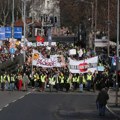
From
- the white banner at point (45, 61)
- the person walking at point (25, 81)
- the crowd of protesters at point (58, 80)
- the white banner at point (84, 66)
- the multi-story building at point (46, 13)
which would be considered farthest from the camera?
the multi-story building at point (46, 13)

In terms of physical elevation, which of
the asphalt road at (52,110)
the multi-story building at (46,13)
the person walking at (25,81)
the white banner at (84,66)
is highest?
the multi-story building at (46,13)

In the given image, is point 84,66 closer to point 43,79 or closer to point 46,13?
point 43,79

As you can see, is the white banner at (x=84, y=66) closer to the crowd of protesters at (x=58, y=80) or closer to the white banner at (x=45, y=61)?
the crowd of protesters at (x=58, y=80)

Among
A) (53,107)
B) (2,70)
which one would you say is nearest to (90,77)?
(2,70)

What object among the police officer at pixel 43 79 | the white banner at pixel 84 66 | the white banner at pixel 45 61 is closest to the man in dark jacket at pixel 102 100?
the police officer at pixel 43 79

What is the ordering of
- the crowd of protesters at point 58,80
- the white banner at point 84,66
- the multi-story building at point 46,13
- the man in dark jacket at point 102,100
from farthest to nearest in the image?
the multi-story building at point 46,13
the white banner at point 84,66
the crowd of protesters at point 58,80
the man in dark jacket at point 102,100

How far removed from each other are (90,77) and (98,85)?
3.37 ft

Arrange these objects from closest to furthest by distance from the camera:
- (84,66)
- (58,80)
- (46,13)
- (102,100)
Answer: (102,100), (58,80), (84,66), (46,13)

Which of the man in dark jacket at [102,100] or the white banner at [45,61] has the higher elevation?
the white banner at [45,61]

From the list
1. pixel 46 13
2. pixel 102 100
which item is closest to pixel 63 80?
pixel 102 100

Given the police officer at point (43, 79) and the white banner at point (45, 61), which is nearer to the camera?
the police officer at point (43, 79)

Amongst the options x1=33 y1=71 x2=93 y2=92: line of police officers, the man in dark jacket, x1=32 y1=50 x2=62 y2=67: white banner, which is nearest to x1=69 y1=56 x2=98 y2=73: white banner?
x1=33 y1=71 x2=93 y2=92: line of police officers

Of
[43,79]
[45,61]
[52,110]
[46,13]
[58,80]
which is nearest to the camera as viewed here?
[52,110]

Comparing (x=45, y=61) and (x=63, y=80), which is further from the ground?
(x=45, y=61)
